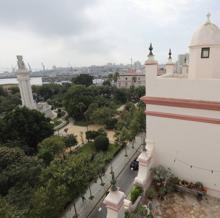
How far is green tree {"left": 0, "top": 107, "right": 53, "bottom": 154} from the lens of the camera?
58.2ft

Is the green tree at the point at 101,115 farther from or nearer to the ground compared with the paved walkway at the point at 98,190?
farther from the ground

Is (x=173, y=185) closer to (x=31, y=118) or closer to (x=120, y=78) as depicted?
(x=31, y=118)

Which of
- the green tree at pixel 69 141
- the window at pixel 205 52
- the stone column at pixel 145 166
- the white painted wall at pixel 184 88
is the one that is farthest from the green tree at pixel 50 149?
the window at pixel 205 52

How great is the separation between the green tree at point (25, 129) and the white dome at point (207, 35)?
1691cm

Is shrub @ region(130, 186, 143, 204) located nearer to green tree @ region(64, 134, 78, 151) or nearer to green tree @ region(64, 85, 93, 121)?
green tree @ region(64, 134, 78, 151)

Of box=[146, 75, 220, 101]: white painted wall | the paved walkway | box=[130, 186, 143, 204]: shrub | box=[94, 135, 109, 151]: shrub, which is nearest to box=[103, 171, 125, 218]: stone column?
box=[130, 186, 143, 204]: shrub

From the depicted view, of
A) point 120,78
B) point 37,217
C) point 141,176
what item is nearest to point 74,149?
point 37,217

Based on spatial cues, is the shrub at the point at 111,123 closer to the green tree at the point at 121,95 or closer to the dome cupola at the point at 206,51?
the green tree at the point at 121,95

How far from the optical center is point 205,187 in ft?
20.8

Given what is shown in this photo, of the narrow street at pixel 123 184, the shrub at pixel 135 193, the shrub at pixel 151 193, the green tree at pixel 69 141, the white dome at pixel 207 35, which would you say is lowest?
the narrow street at pixel 123 184

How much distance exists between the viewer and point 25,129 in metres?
18.5

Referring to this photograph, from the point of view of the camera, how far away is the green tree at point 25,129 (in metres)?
17.7

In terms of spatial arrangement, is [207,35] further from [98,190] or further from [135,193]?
[98,190]

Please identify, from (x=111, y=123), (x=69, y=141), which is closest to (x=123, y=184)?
(x=69, y=141)
